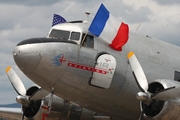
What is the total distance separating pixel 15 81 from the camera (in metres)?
19.2

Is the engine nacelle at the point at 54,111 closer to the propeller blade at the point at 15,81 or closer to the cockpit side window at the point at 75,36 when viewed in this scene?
the propeller blade at the point at 15,81

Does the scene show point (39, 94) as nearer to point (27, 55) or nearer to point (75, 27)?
point (75, 27)

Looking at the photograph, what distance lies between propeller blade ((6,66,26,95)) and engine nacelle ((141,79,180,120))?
5.60 metres

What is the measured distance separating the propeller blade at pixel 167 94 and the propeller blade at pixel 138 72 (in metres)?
0.51

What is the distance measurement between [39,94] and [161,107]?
16.5ft

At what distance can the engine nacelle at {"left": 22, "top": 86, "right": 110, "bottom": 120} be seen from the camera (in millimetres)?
18406

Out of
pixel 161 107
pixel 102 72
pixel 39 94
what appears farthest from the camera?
pixel 39 94

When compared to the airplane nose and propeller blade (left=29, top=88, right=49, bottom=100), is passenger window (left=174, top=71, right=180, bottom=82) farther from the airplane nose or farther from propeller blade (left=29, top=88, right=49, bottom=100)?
the airplane nose

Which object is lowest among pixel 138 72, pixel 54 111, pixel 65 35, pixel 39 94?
pixel 54 111

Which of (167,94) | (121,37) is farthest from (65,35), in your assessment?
(167,94)

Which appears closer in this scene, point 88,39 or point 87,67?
point 87,67

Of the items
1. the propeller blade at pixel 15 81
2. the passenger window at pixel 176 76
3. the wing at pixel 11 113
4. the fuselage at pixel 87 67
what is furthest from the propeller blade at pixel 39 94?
the passenger window at pixel 176 76

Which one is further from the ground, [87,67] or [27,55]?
[27,55]

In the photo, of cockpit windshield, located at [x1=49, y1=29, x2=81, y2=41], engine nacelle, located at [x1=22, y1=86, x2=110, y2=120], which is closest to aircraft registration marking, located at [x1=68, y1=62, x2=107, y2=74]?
cockpit windshield, located at [x1=49, y1=29, x2=81, y2=41]
